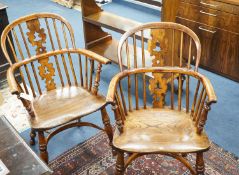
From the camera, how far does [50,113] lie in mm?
2064

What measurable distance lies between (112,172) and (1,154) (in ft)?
2.79

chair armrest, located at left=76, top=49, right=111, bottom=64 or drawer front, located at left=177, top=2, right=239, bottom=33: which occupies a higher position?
drawer front, located at left=177, top=2, right=239, bottom=33

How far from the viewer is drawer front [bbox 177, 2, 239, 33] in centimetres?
243

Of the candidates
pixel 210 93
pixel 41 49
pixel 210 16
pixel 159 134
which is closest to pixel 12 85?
pixel 41 49

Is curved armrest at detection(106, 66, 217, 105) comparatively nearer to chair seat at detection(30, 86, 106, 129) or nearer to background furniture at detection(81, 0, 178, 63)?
chair seat at detection(30, 86, 106, 129)

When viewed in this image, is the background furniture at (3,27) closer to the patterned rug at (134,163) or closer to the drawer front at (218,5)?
the patterned rug at (134,163)

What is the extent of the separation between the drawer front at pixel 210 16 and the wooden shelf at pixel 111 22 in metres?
0.54

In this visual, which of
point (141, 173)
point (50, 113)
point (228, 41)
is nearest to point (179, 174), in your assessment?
point (141, 173)

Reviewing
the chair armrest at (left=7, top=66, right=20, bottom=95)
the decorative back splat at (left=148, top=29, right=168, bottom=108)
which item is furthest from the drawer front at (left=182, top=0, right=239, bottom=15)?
the chair armrest at (left=7, top=66, right=20, bottom=95)

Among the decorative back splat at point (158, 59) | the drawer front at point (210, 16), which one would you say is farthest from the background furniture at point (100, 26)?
the decorative back splat at point (158, 59)

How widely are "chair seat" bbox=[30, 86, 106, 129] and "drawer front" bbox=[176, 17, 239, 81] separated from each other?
1.07 metres

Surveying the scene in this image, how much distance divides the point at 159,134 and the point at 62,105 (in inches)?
27.7

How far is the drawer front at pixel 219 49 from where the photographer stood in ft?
8.30

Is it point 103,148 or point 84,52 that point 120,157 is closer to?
point 103,148
